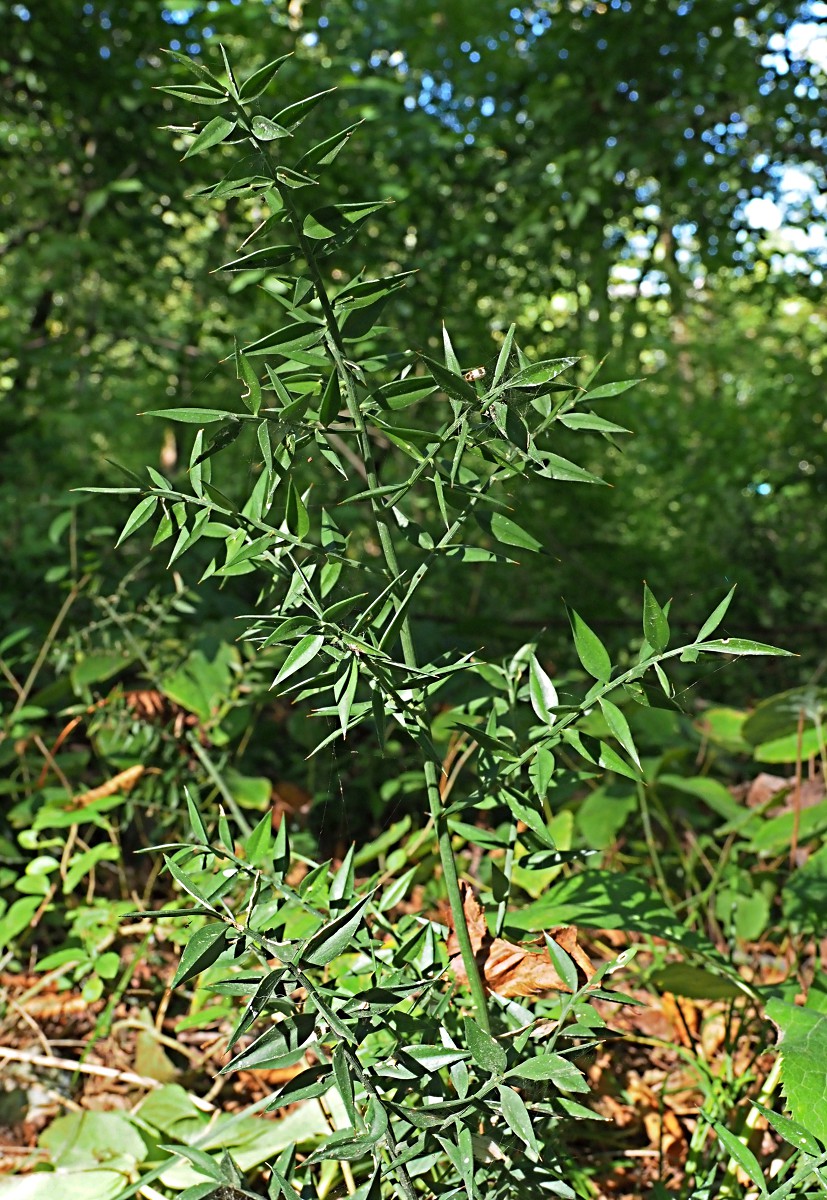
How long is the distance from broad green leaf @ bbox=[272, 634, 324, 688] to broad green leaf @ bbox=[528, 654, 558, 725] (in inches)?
7.9

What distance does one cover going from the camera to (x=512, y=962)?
2.99 ft

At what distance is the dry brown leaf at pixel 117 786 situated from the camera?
5.57ft

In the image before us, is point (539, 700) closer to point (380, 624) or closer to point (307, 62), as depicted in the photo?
point (380, 624)

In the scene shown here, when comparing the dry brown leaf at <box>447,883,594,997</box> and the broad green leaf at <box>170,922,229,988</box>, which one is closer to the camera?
the broad green leaf at <box>170,922,229,988</box>

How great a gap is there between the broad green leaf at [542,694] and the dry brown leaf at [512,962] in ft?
0.66

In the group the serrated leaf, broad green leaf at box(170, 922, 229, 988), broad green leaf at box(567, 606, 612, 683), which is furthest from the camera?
the serrated leaf

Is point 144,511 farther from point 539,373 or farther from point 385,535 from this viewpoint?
point 539,373

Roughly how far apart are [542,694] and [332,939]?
0.27 meters

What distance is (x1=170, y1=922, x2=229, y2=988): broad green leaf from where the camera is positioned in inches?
26.5

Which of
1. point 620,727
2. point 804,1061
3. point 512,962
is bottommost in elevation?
point 804,1061

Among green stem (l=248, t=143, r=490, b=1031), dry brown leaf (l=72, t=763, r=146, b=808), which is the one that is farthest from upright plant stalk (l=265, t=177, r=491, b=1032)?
dry brown leaf (l=72, t=763, r=146, b=808)

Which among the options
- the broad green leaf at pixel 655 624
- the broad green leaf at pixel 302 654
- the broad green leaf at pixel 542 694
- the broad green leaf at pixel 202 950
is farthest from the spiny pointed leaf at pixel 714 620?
the broad green leaf at pixel 202 950

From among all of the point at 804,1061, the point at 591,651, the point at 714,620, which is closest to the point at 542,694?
the point at 591,651

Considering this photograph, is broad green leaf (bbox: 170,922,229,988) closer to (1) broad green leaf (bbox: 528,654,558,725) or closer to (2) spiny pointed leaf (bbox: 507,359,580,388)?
(1) broad green leaf (bbox: 528,654,558,725)
